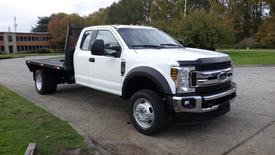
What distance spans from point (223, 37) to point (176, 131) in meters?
25.9

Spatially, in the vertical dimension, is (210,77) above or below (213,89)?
above

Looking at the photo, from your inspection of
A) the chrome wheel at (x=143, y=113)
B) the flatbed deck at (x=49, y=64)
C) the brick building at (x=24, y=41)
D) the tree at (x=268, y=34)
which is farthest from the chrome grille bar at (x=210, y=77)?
the brick building at (x=24, y=41)

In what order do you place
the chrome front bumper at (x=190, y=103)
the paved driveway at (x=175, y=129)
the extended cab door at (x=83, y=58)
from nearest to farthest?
the paved driveway at (x=175, y=129)
the chrome front bumper at (x=190, y=103)
the extended cab door at (x=83, y=58)

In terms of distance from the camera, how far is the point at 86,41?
787 centimetres

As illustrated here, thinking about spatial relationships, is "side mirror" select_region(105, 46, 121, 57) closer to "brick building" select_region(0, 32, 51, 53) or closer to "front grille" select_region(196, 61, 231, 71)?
"front grille" select_region(196, 61, 231, 71)

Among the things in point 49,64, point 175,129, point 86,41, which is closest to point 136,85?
point 175,129

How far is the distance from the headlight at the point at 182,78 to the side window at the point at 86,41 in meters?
3.00

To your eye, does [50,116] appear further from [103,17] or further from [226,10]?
[103,17]

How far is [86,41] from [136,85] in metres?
2.20

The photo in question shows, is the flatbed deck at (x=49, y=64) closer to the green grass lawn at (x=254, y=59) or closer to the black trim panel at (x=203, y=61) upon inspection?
the black trim panel at (x=203, y=61)

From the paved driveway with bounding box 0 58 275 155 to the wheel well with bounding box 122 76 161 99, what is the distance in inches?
25.4

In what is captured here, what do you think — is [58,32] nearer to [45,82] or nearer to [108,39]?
[45,82]

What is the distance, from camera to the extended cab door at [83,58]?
7.61m

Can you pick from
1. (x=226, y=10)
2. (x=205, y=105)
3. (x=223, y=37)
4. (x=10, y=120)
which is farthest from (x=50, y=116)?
(x=226, y=10)
